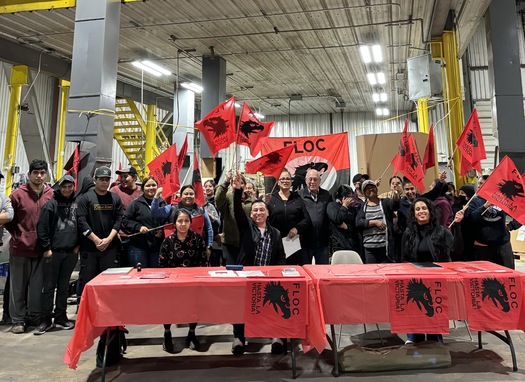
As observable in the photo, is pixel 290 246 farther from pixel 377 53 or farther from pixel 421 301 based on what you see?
pixel 377 53

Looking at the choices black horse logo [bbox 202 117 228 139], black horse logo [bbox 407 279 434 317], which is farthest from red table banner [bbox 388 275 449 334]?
black horse logo [bbox 202 117 228 139]

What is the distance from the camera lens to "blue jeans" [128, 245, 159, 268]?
493 cm

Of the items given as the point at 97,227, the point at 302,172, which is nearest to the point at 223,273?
the point at 97,227

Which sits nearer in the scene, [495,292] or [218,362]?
[495,292]

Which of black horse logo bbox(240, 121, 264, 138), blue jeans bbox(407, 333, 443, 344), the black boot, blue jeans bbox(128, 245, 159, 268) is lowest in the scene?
the black boot

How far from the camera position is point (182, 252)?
4.15 metres

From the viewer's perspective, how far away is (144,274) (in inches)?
139

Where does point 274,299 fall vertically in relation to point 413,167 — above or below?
below

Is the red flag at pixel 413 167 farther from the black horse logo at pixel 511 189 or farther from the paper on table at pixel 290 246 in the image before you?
the paper on table at pixel 290 246

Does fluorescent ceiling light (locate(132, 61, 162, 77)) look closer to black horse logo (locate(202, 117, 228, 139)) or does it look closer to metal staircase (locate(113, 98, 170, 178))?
metal staircase (locate(113, 98, 170, 178))

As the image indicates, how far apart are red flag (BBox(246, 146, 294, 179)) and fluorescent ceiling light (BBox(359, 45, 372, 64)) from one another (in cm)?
775

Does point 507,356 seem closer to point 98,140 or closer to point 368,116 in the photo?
point 98,140

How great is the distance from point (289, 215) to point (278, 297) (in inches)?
57.6

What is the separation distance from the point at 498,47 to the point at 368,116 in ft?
38.9
